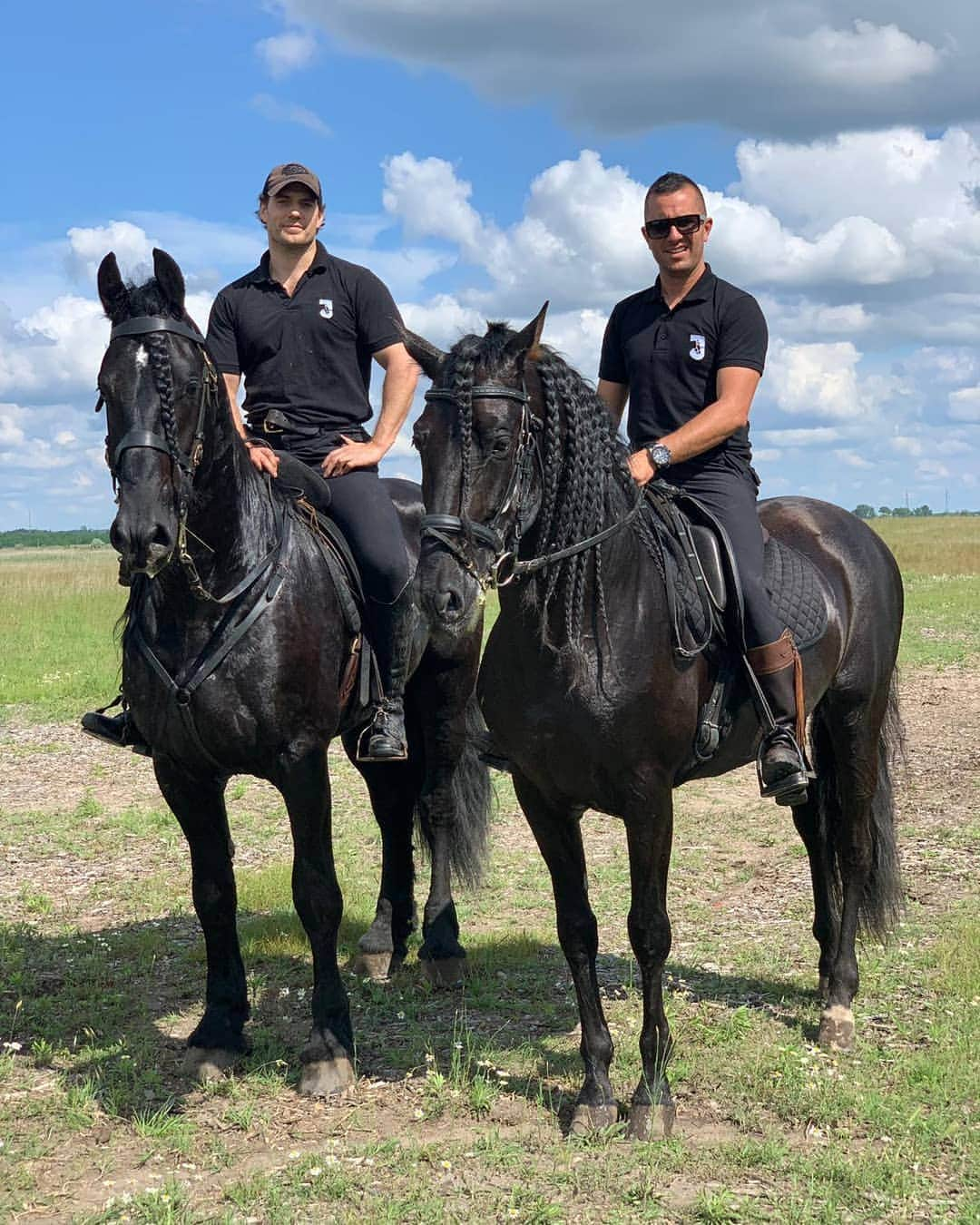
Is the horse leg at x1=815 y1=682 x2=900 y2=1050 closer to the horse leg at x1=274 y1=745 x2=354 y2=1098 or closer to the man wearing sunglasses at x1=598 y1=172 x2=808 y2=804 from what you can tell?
the man wearing sunglasses at x1=598 y1=172 x2=808 y2=804

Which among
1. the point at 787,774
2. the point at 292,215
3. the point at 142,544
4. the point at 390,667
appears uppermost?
the point at 292,215

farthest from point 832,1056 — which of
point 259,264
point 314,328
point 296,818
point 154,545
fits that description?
point 259,264

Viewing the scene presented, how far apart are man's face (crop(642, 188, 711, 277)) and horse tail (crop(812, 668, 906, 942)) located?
8.19 feet

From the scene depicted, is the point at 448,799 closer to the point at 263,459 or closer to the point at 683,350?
the point at 263,459

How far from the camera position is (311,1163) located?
178 inches

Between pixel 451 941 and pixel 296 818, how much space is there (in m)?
1.87

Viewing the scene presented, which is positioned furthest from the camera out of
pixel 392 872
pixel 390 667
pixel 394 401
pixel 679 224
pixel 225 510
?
pixel 392 872

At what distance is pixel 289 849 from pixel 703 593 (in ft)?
18.4

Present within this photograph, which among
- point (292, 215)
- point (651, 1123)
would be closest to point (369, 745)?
point (651, 1123)

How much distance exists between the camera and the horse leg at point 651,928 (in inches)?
188

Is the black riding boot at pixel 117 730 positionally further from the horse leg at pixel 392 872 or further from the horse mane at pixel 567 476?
the horse mane at pixel 567 476

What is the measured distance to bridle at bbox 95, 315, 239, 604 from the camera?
14.7ft

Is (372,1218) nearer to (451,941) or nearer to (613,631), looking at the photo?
(613,631)

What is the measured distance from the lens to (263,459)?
5746 millimetres
